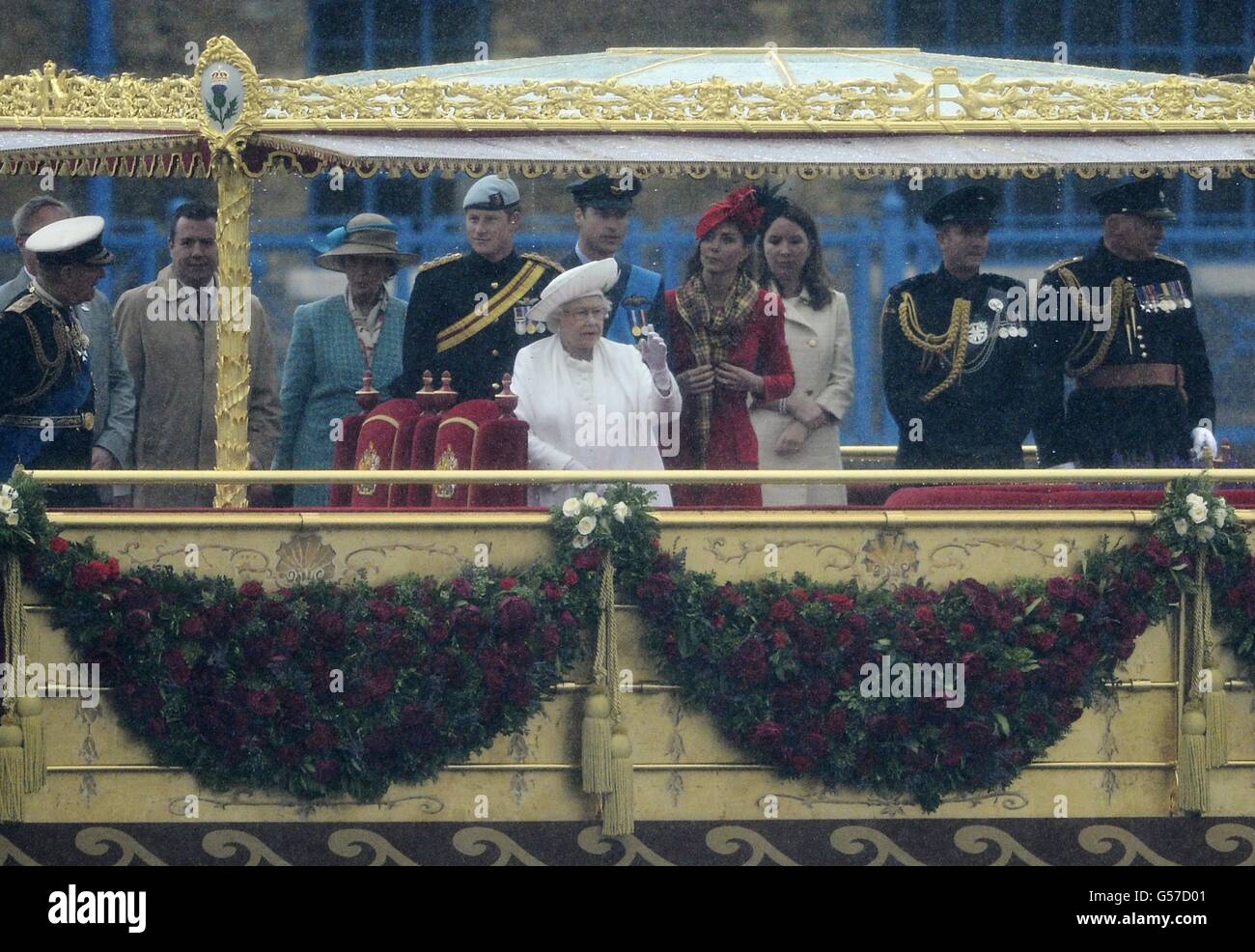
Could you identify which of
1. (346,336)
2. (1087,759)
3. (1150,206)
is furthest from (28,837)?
(1150,206)

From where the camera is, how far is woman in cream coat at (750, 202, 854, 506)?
9.98 m

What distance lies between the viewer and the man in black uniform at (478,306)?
9.72 m

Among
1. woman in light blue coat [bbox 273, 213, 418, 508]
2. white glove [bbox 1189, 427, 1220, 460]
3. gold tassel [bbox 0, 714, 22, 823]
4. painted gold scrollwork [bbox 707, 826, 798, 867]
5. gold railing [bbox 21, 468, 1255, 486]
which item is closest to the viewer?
gold tassel [bbox 0, 714, 22, 823]

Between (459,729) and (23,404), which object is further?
(23,404)

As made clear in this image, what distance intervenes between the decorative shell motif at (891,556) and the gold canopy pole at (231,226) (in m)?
2.40

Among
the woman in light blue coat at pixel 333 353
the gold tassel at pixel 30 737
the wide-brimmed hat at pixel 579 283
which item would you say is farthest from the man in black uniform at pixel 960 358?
the gold tassel at pixel 30 737

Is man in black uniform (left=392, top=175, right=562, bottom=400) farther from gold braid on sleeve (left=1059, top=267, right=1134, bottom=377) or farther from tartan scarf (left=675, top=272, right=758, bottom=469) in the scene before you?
gold braid on sleeve (left=1059, top=267, right=1134, bottom=377)

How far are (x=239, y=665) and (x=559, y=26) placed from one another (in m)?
7.71

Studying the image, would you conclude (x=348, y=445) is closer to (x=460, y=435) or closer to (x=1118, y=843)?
(x=460, y=435)

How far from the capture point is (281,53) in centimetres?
1498

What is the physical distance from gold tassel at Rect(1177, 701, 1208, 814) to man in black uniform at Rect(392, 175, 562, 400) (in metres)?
3.13

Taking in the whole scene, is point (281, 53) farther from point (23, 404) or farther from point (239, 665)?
point (239, 665)

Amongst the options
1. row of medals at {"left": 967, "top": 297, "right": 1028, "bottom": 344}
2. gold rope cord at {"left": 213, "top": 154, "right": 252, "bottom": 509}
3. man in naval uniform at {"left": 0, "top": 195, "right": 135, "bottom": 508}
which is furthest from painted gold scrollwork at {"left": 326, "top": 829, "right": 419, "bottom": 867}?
row of medals at {"left": 967, "top": 297, "right": 1028, "bottom": 344}

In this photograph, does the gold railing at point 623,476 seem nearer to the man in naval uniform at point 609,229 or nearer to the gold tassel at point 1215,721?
the gold tassel at point 1215,721
